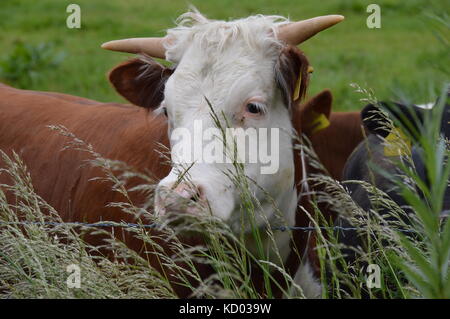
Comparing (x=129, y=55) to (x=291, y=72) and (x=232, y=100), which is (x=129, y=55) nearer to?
(x=291, y=72)

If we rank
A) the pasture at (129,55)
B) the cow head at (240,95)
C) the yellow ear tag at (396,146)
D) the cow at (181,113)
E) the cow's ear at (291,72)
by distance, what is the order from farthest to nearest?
the cow's ear at (291,72), the cow at (181,113), the cow head at (240,95), the yellow ear tag at (396,146), the pasture at (129,55)

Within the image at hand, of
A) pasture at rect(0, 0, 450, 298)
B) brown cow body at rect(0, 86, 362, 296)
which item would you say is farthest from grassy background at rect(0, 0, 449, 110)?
brown cow body at rect(0, 86, 362, 296)

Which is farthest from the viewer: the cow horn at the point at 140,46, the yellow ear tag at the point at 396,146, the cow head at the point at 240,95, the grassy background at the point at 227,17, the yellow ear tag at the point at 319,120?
the grassy background at the point at 227,17

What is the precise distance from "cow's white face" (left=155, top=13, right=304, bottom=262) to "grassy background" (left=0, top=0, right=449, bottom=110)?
17.7 ft

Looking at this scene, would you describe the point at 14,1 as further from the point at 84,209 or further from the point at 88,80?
the point at 84,209

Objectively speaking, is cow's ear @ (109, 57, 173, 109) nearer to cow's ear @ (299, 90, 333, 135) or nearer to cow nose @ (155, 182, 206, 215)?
cow's ear @ (299, 90, 333, 135)

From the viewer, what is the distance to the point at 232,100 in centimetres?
376

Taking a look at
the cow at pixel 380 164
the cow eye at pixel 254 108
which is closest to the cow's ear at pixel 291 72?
the cow eye at pixel 254 108

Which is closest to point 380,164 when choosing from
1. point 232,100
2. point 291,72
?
point 291,72

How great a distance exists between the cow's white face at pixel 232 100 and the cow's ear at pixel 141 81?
282mm

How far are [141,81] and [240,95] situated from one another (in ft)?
2.81

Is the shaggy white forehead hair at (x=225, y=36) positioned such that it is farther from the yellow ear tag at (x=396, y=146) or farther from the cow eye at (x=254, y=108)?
the yellow ear tag at (x=396, y=146)

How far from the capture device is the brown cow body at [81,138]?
4309 millimetres
